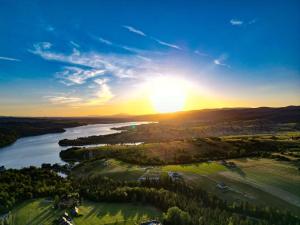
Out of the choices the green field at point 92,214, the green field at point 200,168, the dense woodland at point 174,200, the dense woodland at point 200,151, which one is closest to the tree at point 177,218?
the dense woodland at point 174,200

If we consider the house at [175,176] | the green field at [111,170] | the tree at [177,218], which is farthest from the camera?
the green field at [111,170]

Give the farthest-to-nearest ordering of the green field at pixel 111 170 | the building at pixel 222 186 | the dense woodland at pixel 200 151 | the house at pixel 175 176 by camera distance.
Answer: the dense woodland at pixel 200 151 → the green field at pixel 111 170 → the house at pixel 175 176 → the building at pixel 222 186

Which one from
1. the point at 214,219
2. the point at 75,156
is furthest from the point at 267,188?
the point at 75,156

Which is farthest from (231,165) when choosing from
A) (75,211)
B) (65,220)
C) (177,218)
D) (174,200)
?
(65,220)

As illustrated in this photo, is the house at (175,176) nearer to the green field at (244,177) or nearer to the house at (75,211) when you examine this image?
the green field at (244,177)

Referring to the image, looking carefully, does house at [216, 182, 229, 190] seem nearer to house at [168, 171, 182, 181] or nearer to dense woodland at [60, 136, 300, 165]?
house at [168, 171, 182, 181]

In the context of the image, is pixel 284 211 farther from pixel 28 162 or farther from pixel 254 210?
pixel 28 162
